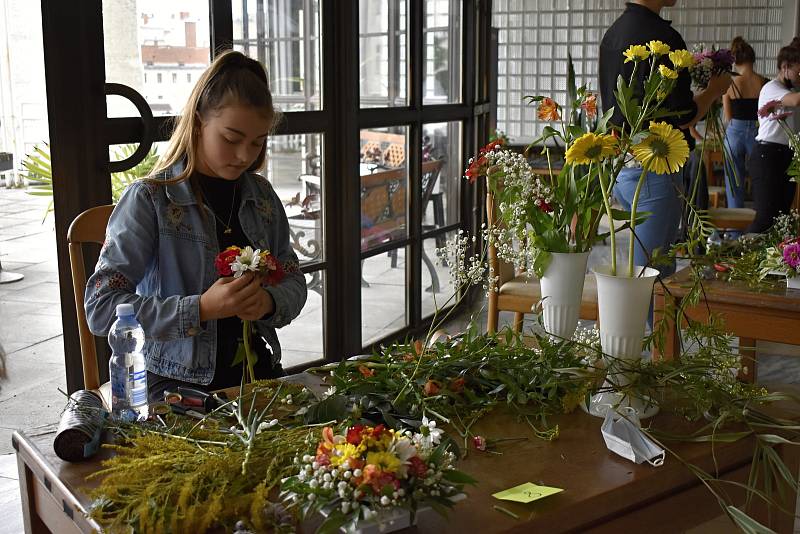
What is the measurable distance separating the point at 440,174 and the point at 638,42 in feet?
5.11

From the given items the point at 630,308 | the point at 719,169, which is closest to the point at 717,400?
the point at 630,308

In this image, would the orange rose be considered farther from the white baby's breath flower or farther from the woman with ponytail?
the woman with ponytail

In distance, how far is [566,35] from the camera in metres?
8.74

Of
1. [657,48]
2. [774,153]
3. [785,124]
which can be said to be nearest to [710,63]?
[785,124]

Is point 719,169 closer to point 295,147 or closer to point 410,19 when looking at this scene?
point 410,19

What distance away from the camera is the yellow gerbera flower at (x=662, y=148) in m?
1.60

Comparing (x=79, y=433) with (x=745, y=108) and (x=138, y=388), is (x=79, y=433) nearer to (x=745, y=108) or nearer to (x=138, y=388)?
(x=138, y=388)

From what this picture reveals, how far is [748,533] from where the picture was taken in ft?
4.12

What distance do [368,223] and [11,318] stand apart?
150 centimetres

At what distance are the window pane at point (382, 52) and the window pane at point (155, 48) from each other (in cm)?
94

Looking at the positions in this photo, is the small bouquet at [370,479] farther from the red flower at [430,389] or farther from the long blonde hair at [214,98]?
the long blonde hair at [214,98]

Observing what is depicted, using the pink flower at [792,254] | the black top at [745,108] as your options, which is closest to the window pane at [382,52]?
the pink flower at [792,254]

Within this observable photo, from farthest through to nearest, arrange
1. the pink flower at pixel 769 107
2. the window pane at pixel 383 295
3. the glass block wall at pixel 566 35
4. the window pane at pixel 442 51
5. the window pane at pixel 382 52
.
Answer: the glass block wall at pixel 566 35 → the pink flower at pixel 769 107 → the window pane at pixel 442 51 → the window pane at pixel 383 295 → the window pane at pixel 382 52

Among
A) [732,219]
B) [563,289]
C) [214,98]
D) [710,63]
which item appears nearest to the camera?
[563,289]
